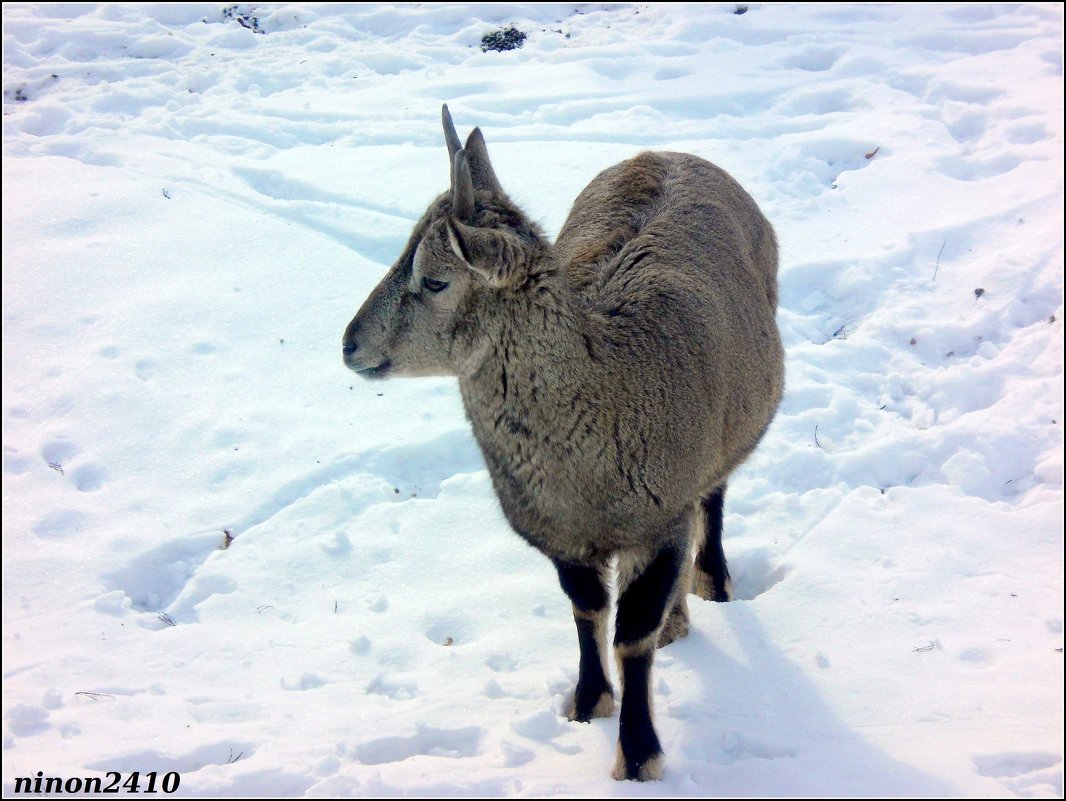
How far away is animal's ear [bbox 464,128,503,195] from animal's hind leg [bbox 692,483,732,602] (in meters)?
2.21

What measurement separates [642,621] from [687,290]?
1.53 metres

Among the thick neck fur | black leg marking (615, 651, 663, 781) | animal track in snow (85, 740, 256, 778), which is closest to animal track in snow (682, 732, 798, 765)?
black leg marking (615, 651, 663, 781)

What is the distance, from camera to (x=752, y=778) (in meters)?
3.62

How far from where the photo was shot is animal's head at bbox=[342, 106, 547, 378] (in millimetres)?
3768

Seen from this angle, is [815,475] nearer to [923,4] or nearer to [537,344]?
[537,344]

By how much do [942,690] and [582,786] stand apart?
169 centimetres

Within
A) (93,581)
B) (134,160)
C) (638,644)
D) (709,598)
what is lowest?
(709,598)

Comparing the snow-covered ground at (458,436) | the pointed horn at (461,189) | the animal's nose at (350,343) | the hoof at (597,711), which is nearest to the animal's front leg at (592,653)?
the hoof at (597,711)

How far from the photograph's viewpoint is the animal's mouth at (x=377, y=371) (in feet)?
13.8

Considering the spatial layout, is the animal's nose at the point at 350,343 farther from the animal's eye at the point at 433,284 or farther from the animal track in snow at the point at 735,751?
the animal track in snow at the point at 735,751

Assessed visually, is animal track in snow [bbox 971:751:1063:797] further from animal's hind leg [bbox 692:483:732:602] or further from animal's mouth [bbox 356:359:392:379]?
animal's mouth [bbox 356:359:392:379]

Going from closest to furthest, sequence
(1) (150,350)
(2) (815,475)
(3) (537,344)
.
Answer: (3) (537,344), (2) (815,475), (1) (150,350)

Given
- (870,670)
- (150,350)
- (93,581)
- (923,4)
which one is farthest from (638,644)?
(923,4)

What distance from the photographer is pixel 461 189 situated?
374 centimetres
